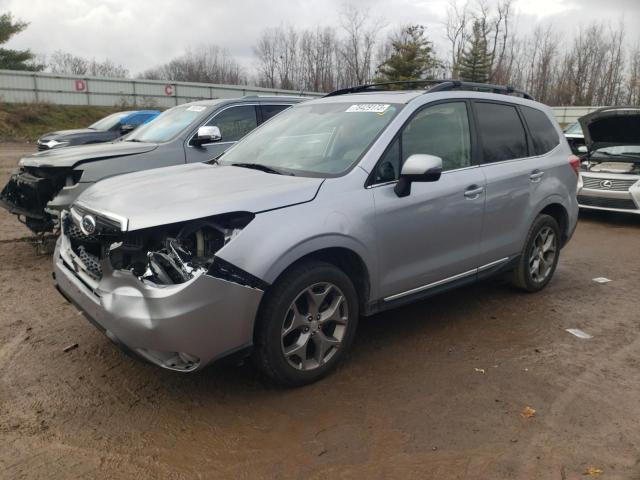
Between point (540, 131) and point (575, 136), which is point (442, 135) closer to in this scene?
point (540, 131)

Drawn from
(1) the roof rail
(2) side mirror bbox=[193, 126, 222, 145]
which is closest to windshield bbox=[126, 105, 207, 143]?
(2) side mirror bbox=[193, 126, 222, 145]

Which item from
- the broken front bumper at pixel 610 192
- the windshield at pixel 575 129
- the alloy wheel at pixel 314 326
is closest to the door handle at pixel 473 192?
the alloy wheel at pixel 314 326

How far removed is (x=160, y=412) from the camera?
3.09m

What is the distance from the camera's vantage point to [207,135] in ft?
20.5

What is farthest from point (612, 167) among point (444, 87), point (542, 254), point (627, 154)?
point (444, 87)

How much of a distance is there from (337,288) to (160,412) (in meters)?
1.29

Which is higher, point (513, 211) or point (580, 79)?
point (580, 79)

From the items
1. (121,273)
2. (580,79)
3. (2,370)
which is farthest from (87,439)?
(580,79)

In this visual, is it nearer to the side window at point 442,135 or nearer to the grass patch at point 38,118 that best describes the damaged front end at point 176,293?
the side window at point 442,135

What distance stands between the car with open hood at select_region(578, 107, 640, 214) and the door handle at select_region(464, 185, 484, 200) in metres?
5.71

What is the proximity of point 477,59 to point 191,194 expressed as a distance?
52.1m

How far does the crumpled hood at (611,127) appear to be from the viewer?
8555 millimetres

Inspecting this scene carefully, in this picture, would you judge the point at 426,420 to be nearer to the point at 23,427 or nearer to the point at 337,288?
the point at 337,288

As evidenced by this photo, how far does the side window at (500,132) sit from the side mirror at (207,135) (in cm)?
317
